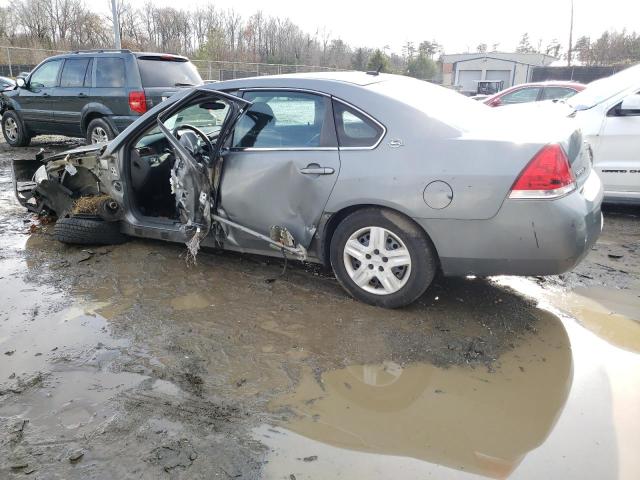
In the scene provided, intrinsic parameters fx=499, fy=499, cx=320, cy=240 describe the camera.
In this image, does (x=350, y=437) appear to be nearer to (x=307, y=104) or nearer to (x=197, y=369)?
(x=197, y=369)

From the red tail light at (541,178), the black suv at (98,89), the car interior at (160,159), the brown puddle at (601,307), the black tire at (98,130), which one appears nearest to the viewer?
the red tail light at (541,178)

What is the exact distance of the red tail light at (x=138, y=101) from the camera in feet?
26.9

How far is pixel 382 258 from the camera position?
11.2ft

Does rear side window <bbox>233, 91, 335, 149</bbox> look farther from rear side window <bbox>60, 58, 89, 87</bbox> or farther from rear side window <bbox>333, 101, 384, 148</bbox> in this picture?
rear side window <bbox>60, 58, 89, 87</bbox>

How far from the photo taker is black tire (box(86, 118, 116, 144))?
867 cm

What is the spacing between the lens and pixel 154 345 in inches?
123

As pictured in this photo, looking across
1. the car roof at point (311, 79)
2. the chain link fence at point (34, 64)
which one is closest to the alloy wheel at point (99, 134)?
the car roof at point (311, 79)

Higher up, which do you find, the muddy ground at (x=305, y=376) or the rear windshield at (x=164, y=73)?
the rear windshield at (x=164, y=73)

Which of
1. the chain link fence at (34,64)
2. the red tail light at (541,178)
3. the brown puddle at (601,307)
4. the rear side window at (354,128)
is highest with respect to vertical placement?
the chain link fence at (34,64)

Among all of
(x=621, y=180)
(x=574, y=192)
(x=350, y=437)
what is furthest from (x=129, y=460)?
(x=621, y=180)

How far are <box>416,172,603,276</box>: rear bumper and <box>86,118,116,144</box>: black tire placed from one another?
282 inches

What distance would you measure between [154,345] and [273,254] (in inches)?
46.5

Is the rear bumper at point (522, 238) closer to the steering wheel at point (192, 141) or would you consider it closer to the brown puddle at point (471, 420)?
the brown puddle at point (471, 420)

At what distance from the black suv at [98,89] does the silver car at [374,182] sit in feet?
14.1
